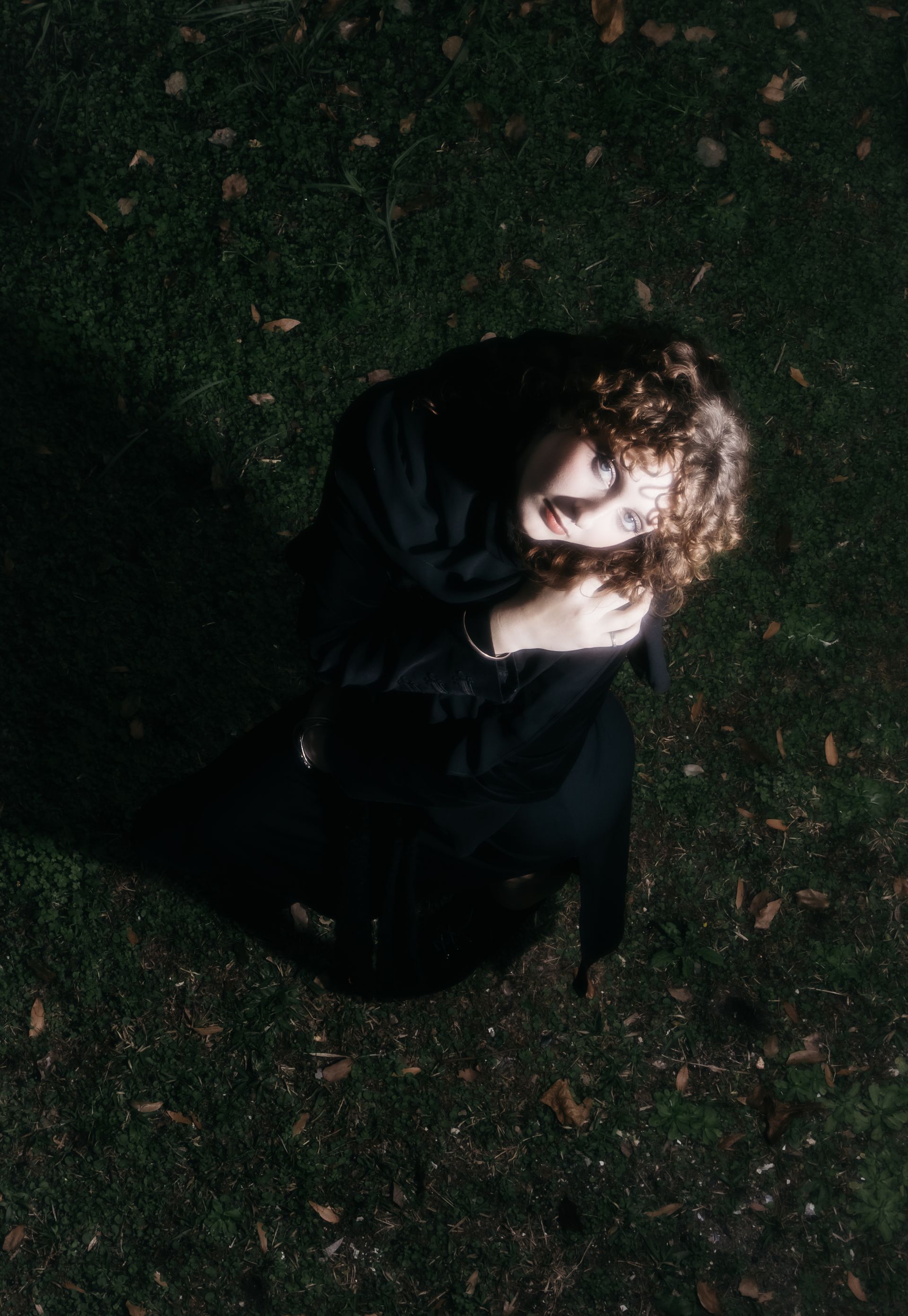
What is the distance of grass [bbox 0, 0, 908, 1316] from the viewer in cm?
384

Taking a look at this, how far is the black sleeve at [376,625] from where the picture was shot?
2545 mm

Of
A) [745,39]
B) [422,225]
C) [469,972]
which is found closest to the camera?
[469,972]

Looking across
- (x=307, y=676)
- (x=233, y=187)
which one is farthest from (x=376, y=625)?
(x=233, y=187)

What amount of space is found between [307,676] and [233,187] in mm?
2144

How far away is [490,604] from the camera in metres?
2.63

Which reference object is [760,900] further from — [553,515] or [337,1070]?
[553,515]

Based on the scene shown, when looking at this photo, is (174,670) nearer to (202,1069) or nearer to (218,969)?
(218,969)

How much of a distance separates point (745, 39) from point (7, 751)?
464cm

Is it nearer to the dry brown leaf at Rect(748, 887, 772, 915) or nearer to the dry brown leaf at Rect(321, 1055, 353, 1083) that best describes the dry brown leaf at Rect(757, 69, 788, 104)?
the dry brown leaf at Rect(748, 887, 772, 915)

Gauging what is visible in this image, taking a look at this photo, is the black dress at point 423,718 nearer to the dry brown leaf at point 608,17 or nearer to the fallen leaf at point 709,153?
the fallen leaf at point 709,153

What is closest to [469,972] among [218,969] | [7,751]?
[218,969]

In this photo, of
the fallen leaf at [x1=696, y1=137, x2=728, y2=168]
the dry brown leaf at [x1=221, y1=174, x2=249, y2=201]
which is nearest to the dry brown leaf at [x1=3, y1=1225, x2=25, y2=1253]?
the dry brown leaf at [x1=221, y1=174, x2=249, y2=201]

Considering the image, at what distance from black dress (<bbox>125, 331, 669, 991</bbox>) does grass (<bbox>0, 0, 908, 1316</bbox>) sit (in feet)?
2.95

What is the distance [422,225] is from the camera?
14.3 ft
